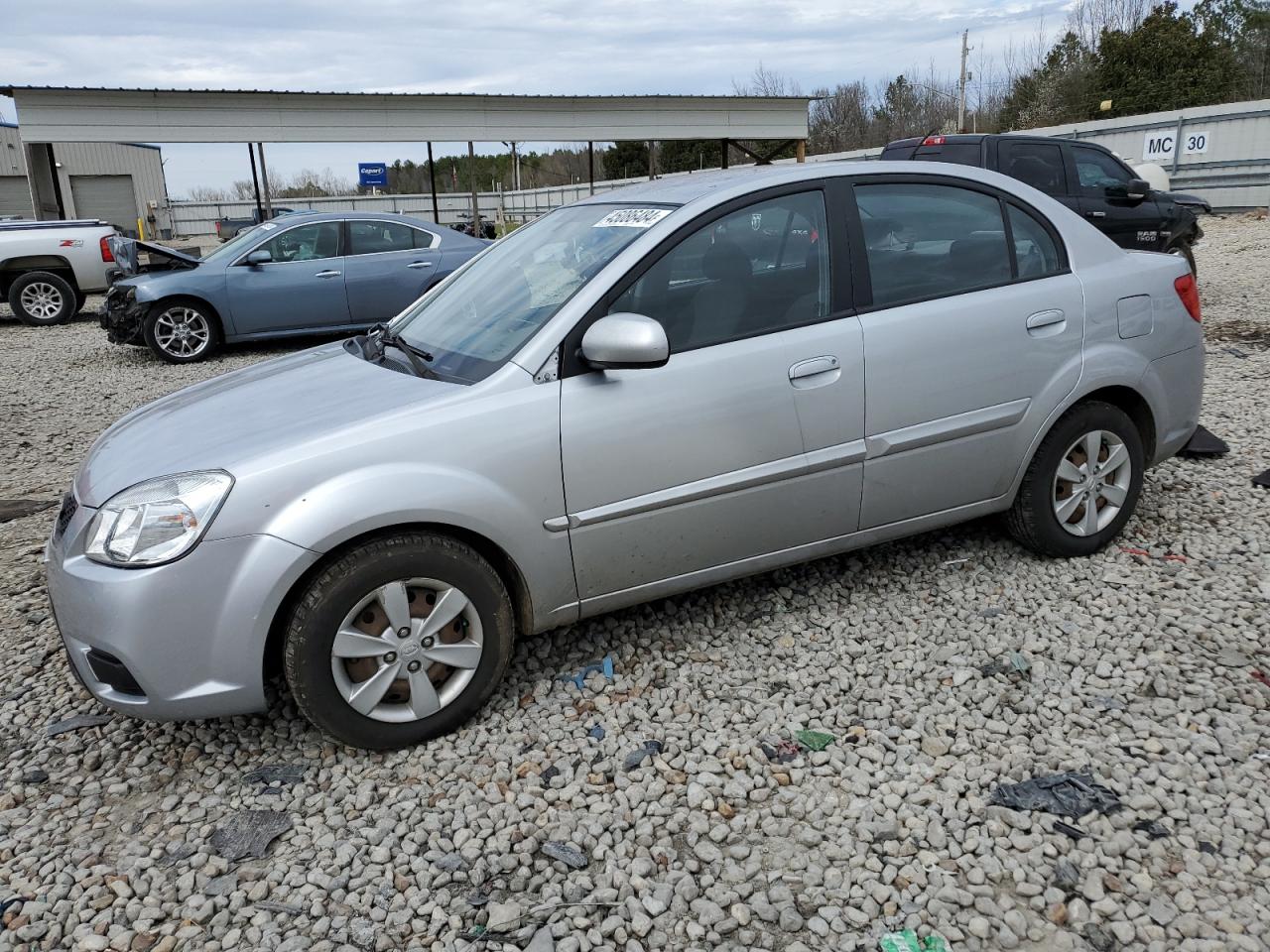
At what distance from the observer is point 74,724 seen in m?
3.47

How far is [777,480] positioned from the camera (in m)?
3.55

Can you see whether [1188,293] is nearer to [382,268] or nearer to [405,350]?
[405,350]

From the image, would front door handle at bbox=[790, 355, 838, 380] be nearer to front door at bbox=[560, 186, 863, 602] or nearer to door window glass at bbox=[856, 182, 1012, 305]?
front door at bbox=[560, 186, 863, 602]

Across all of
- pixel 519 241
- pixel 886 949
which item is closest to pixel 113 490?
pixel 519 241

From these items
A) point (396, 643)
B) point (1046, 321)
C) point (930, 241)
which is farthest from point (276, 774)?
point (1046, 321)

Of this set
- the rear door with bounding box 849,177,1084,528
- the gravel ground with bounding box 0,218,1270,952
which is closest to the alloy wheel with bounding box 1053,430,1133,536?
the gravel ground with bounding box 0,218,1270,952

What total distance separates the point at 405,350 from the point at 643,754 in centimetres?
174

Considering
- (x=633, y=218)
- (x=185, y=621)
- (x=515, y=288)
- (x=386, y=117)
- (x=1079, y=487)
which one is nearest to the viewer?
(x=185, y=621)

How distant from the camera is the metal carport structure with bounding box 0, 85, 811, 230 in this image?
18688mm

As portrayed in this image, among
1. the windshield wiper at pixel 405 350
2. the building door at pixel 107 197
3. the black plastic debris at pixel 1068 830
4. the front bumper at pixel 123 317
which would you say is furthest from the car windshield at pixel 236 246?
the building door at pixel 107 197

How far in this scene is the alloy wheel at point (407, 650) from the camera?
301 centimetres

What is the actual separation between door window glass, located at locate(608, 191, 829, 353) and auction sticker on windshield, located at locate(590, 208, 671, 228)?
0.16 metres

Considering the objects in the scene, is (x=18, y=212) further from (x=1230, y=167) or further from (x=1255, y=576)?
(x=1255, y=576)

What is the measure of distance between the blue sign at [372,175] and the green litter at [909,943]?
126 ft
